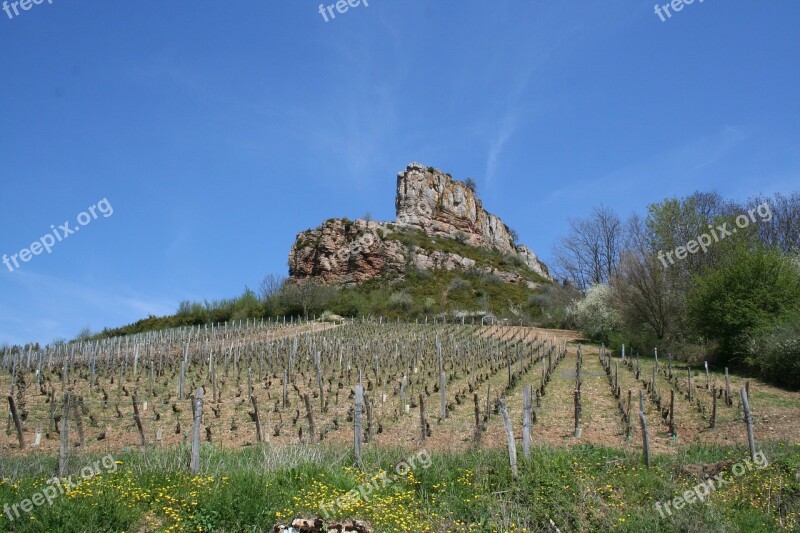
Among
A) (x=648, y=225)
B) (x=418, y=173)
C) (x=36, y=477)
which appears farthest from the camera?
(x=418, y=173)

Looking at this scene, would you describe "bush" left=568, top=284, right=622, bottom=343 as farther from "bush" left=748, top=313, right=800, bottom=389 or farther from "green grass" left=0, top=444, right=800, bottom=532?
"green grass" left=0, top=444, right=800, bottom=532

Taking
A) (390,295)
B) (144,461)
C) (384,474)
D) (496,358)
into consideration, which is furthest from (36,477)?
(390,295)

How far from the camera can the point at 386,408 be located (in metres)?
16.8

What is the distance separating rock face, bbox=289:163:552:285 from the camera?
71.9m

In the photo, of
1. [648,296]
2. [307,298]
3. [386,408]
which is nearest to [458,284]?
[307,298]

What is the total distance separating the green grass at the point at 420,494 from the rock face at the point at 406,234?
60037 millimetres

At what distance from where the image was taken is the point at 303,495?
8.43 m

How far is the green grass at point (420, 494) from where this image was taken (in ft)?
25.0

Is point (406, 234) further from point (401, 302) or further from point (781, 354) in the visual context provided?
point (781, 354)

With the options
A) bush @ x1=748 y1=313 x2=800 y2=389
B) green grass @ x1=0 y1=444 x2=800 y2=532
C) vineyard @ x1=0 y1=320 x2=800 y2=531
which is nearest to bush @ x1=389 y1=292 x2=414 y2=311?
vineyard @ x1=0 y1=320 x2=800 y2=531

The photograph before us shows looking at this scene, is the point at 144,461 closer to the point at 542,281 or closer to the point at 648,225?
the point at 648,225

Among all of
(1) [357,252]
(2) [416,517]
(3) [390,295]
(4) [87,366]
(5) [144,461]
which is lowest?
(2) [416,517]

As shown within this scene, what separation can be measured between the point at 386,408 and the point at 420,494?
8.15 metres

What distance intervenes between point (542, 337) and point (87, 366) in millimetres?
26323
